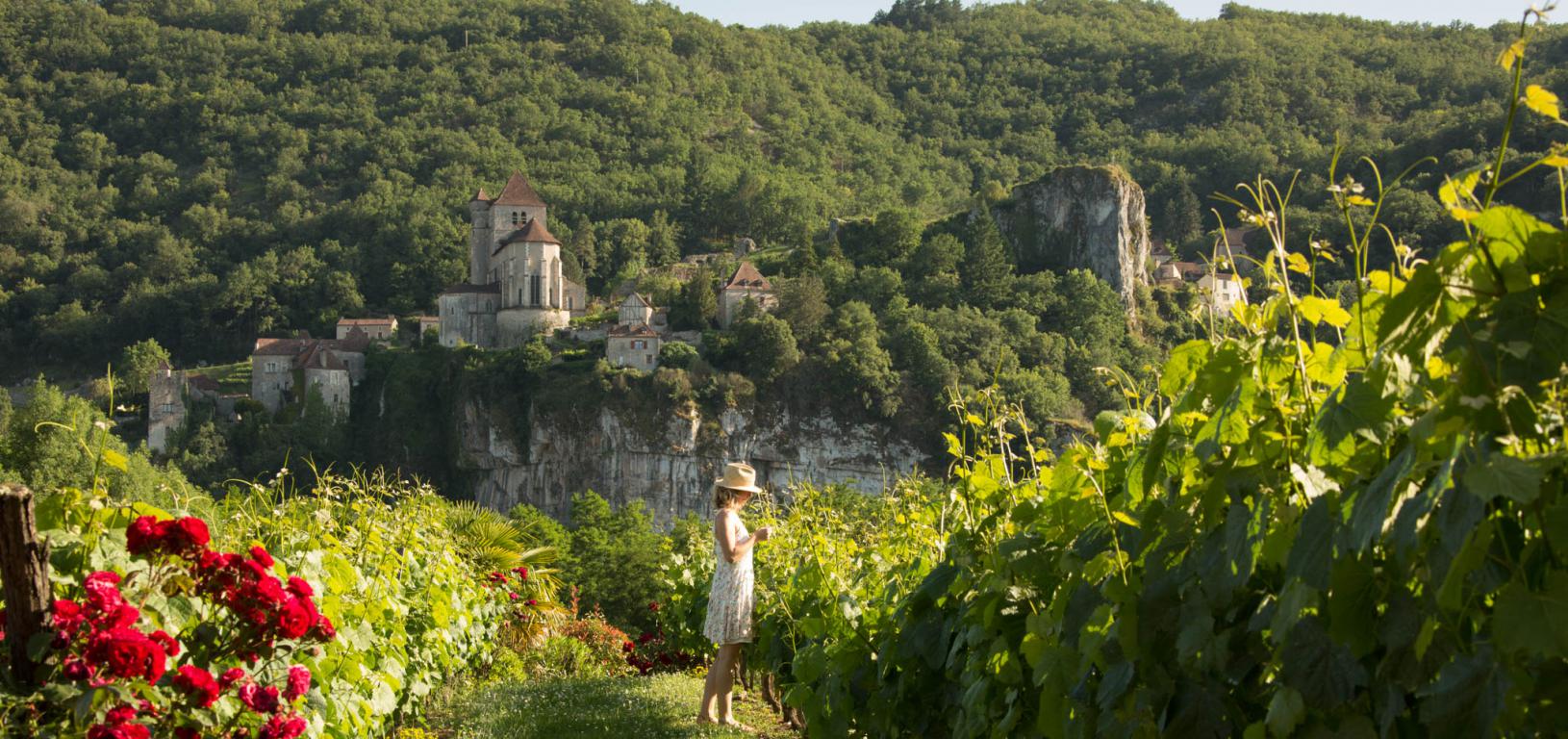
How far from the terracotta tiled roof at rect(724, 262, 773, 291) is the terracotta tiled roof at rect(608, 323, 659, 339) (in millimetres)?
7471

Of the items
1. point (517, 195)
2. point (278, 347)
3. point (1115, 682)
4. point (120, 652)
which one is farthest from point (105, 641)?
point (517, 195)

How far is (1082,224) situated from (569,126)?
164 ft

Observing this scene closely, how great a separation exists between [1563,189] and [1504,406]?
0.38 metres

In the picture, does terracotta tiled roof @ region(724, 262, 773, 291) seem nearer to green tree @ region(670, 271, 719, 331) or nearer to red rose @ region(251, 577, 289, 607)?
green tree @ region(670, 271, 719, 331)

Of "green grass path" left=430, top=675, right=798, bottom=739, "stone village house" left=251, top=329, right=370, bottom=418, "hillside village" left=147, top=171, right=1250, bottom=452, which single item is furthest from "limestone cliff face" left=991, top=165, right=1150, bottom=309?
"green grass path" left=430, top=675, right=798, bottom=739

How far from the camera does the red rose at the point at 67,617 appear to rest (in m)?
2.72

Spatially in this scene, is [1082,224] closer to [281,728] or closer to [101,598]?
[281,728]

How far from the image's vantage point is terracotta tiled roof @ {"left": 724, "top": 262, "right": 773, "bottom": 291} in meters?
68.6

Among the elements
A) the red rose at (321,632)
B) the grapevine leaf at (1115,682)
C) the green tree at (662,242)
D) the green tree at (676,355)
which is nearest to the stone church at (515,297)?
the green tree at (676,355)

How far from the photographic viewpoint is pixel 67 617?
8.93 ft

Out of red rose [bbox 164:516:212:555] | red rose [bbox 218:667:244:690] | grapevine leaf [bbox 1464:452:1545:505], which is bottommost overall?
red rose [bbox 218:667:244:690]

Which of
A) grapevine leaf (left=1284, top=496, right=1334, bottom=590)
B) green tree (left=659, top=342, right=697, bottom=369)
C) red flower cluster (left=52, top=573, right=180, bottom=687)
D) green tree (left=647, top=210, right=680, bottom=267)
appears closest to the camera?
grapevine leaf (left=1284, top=496, right=1334, bottom=590)

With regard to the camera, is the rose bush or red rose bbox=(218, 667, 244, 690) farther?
red rose bbox=(218, 667, 244, 690)

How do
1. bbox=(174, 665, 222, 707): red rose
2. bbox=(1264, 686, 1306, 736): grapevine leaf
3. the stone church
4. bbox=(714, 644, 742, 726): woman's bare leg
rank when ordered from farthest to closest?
1. the stone church
2. bbox=(714, 644, 742, 726): woman's bare leg
3. bbox=(174, 665, 222, 707): red rose
4. bbox=(1264, 686, 1306, 736): grapevine leaf
